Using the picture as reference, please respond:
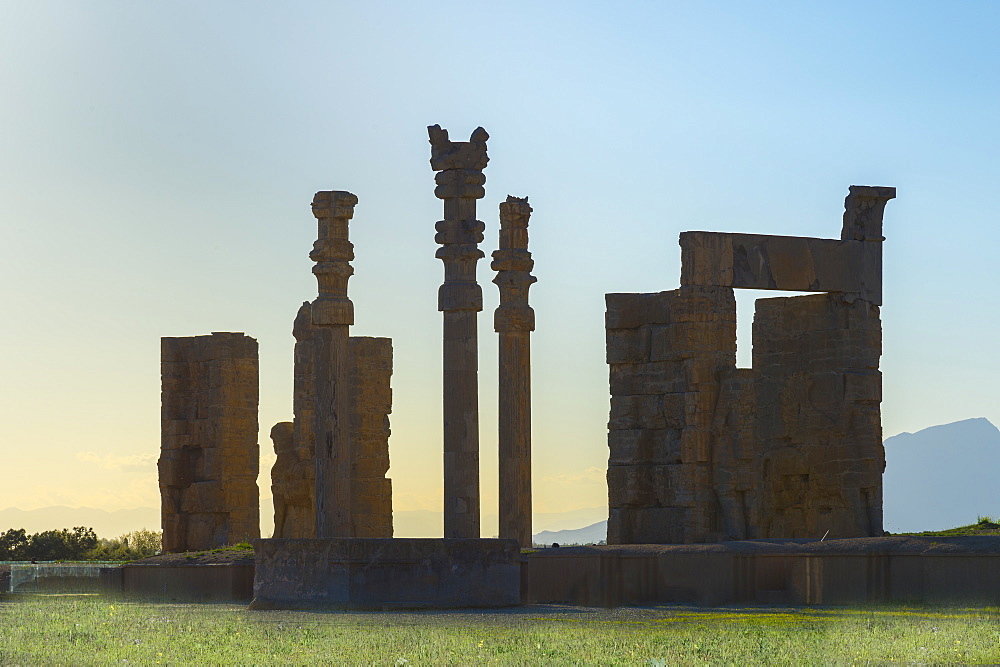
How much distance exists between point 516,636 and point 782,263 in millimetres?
13160

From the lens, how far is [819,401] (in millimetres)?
28391

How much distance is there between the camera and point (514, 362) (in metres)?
28.6

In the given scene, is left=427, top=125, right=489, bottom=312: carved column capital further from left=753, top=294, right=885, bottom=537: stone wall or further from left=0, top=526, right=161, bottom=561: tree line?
left=0, top=526, right=161, bottom=561: tree line

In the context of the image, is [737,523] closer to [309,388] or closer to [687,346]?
[687,346]

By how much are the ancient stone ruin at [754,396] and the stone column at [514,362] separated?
145 cm

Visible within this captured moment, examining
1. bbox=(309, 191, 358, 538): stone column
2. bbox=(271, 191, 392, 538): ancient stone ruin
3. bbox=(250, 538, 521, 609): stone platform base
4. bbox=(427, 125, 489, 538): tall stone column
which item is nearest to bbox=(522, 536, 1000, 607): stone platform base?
bbox=(250, 538, 521, 609): stone platform base

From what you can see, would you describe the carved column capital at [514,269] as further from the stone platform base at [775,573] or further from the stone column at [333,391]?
the stone platform base at [775,573]

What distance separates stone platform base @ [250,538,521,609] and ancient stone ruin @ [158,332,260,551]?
1095 cm

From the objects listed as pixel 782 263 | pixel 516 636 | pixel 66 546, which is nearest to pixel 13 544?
pixel 66 546

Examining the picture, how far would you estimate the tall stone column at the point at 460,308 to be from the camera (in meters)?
24.3

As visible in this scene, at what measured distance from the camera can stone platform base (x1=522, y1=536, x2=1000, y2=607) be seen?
19766 millimetres

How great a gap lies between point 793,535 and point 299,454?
8556mm

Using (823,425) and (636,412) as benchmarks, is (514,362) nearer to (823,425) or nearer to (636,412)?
(636,412)

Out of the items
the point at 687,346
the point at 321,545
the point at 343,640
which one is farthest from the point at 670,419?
the point at 343,640
